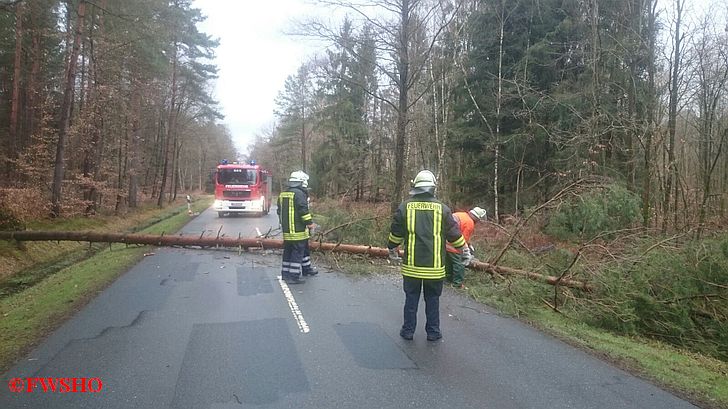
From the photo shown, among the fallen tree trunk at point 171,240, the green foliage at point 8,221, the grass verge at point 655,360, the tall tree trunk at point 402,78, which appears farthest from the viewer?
the tall tree trunk at point 402,78

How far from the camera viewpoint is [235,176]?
2384 centimetres

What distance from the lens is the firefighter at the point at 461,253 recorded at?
7.90 metres

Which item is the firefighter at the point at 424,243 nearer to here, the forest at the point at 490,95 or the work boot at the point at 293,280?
the work boot at the point at 293,280

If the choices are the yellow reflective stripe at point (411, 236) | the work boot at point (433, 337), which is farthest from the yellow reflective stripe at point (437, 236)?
the work boot at point (433, 337)

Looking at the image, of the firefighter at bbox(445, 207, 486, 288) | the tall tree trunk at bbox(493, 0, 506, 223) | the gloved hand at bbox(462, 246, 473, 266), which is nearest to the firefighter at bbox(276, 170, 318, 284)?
the firefighter at bbox(445, 207, 486, 288)

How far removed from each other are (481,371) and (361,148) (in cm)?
2756

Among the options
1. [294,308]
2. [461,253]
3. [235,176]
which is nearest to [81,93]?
[235,176]

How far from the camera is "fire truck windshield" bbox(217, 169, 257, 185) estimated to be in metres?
23.8

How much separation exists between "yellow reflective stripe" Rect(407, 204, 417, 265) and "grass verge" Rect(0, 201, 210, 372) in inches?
163

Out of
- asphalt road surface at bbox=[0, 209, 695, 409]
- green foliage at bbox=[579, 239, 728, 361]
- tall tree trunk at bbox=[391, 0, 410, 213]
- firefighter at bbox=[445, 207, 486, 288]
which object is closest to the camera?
asphalt road surface at bbox=[0, 209, 695, 409]

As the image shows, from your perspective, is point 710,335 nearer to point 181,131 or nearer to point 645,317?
point 645,317

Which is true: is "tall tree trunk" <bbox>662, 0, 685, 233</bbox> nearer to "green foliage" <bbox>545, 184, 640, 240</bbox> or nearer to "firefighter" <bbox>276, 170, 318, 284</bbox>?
"green foliage" <bbox>545, 184, 640, 240</bbox>

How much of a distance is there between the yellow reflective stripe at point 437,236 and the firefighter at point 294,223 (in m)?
3.47

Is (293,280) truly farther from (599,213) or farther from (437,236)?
(599,213)
